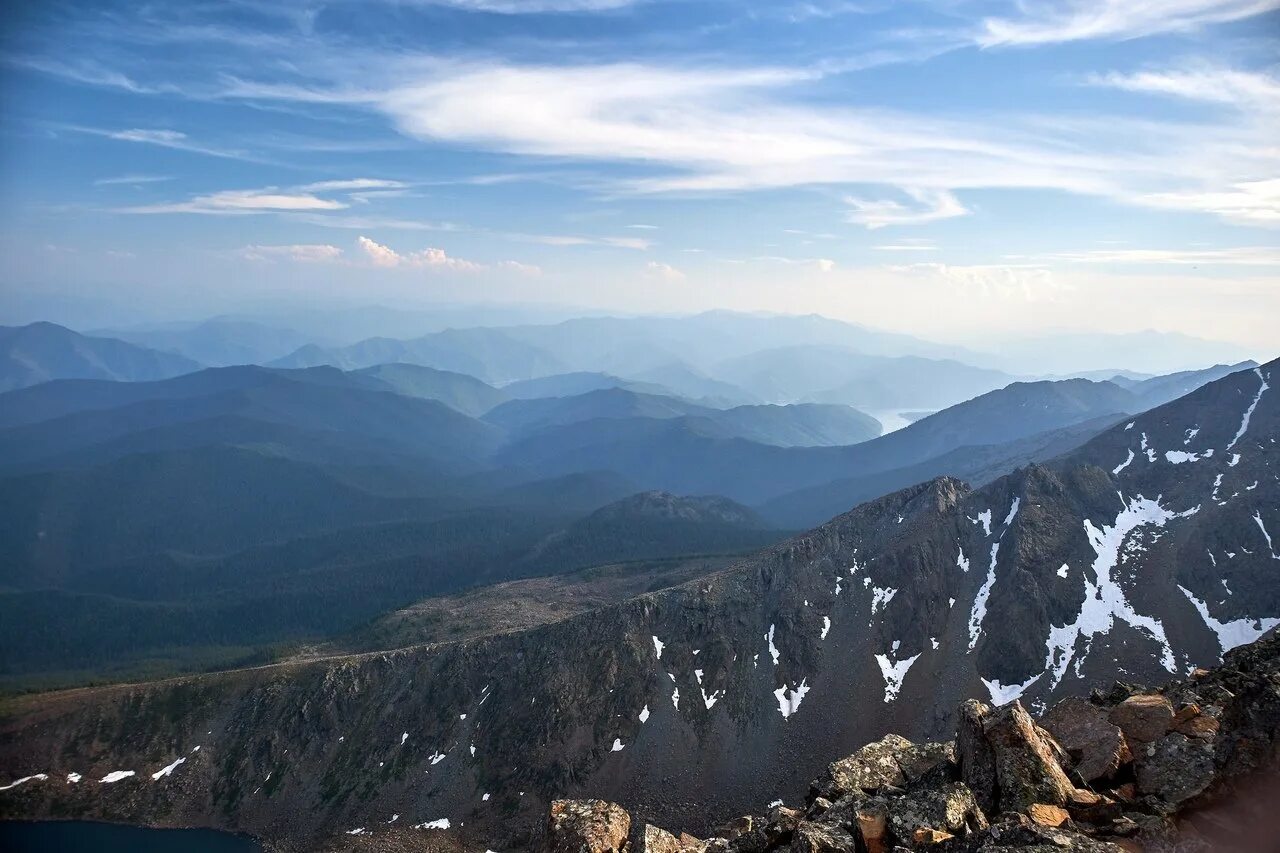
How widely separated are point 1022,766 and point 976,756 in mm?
2234

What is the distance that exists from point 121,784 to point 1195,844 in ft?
565

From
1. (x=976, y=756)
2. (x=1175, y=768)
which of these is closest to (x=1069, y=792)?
(x=976, y=756)

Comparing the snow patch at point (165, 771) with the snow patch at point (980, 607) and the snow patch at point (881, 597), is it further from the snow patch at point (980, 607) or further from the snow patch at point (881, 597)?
the snow patch at point (980, 607)

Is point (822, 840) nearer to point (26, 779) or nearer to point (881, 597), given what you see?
point (881, 597)

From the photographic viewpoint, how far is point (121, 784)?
427 ft

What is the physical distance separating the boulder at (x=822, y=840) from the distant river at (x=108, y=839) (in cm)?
12843

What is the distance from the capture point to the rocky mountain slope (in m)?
112

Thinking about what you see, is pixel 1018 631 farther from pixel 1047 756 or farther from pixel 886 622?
pixel 1047 756

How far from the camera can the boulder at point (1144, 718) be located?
30.3 meters

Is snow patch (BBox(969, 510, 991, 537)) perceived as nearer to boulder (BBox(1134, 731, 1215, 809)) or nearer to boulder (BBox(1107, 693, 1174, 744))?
boulder (BBox(1107, 693, 1174, 744))

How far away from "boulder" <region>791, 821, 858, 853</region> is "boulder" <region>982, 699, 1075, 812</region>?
22.7 feet

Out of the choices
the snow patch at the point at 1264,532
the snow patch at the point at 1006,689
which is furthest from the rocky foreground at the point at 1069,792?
the snow patch at the point at 1264,532

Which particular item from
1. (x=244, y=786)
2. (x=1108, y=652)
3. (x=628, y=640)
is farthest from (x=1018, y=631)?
(x=244, y=786)

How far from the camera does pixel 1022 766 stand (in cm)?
2797
